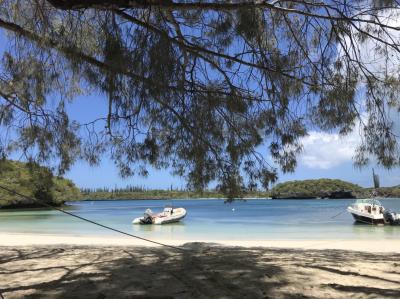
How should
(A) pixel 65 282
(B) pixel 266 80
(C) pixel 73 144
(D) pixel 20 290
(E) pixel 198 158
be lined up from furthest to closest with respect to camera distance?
(C) pixel 73 144
(E) pixel 198 158
(B) pixel 266 80
(A) pixel 65 282
(D) pixel 20 290

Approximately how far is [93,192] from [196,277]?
10536 cm

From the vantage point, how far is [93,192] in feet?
354

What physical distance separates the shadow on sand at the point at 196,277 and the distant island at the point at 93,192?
78 cm

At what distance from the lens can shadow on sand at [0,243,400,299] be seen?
172 inches

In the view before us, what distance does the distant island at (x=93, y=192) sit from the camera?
6762 millimetres

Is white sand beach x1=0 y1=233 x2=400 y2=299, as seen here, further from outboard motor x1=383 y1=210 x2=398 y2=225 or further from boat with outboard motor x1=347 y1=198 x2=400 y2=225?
outboard motor x1=383 y1=210 x2=398 y2=225

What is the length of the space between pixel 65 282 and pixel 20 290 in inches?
17.7

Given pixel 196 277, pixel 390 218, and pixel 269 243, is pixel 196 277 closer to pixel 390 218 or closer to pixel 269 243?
pixel 269 243

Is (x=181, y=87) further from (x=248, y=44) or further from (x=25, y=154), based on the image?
(x=25, y=154)

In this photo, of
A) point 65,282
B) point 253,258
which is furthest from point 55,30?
point 253,258

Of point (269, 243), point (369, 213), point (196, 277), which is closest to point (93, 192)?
point (369, 213)

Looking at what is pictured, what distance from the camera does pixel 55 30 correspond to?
15.4 feet

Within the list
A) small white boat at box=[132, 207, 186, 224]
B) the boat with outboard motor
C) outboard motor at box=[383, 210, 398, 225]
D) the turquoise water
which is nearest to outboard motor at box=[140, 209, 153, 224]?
small white boat at box=[132, 207, 186, 224]

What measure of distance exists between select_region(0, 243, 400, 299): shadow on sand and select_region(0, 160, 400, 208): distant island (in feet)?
2.56
